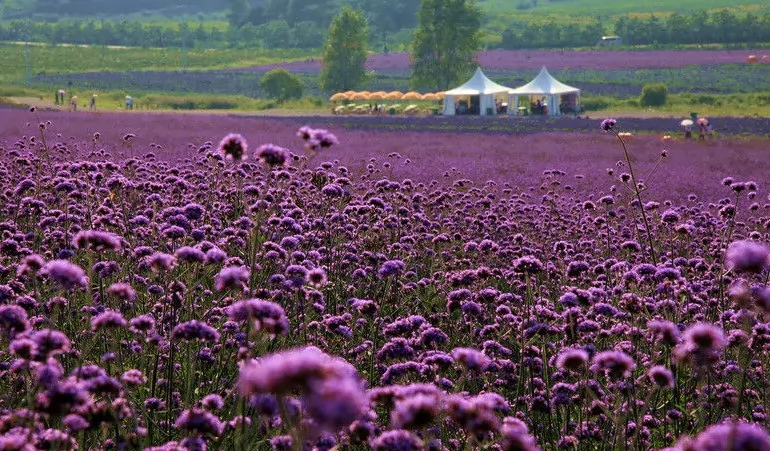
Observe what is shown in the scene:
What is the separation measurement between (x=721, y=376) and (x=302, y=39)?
126 metres

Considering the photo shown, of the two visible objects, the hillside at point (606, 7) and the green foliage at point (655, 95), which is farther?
the hillside at point (606, 7)

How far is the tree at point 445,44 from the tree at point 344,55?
15.3 feet

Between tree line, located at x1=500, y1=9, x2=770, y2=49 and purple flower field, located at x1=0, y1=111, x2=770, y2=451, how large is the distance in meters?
94.5

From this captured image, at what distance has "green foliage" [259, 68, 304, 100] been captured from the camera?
67688 millimetres

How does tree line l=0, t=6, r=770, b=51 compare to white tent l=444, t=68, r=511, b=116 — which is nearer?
white tent l=444, t=68, r=511, b=116

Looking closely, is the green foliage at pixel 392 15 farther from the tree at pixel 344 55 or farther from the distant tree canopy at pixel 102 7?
the tree at pixel 344 55

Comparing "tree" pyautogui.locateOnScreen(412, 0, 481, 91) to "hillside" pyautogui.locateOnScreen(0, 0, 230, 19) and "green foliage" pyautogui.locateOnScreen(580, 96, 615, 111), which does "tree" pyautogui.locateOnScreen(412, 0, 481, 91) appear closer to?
"green foliage" pyautogui.locateOnScreen(580, 96, 615, 111)

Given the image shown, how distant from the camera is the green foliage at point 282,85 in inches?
2665

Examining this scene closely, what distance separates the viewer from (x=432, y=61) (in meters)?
63.5

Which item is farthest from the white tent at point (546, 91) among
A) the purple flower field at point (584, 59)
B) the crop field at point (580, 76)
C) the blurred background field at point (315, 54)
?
the purple flower field at point (584, 59)

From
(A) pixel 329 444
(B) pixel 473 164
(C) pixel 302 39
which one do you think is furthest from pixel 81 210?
(C) pixel 302 39

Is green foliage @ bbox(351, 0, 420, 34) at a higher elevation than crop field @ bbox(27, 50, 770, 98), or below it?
higher

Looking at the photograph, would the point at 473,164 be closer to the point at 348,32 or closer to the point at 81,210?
the point at 81,210

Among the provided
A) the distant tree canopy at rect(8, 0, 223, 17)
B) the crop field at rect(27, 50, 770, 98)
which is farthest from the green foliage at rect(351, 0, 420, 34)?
the distant tree canopy at rect(8, 0, 223, 17)
